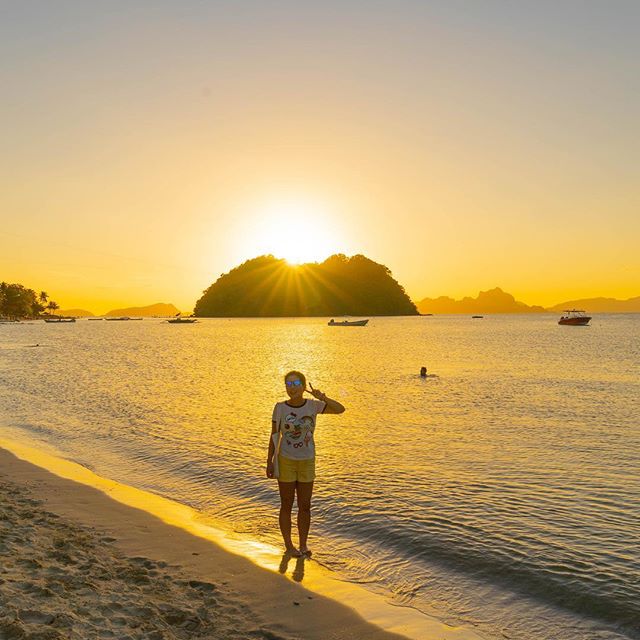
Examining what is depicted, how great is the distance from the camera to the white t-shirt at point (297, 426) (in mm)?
8289

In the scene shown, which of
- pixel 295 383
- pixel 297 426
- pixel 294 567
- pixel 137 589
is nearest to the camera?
pixel 137 589

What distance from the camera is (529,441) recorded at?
2005 cm

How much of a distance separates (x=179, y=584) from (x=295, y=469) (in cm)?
232

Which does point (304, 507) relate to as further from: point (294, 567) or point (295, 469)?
point (294, 567)

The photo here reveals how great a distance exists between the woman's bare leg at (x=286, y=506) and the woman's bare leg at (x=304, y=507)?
0.13 metres

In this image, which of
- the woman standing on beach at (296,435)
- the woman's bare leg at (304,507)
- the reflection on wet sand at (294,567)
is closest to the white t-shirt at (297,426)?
the woman standing on beach at (296,435)

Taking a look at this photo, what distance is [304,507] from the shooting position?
8820 millimetres

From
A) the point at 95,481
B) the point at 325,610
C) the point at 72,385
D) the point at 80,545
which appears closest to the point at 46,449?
the point at 95,481

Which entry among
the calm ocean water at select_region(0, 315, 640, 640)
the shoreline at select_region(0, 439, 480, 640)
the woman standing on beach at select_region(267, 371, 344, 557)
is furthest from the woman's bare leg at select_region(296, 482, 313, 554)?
the calm ocean water at select_region(0, 315, 640, 640)

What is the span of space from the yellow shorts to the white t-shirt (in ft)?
0.29

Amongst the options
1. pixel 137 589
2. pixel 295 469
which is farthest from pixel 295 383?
pixel 137 589

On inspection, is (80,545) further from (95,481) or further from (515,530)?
(515,530)

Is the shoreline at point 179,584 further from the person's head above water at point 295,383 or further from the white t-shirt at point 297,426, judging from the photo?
the person's head above water at point 295,383

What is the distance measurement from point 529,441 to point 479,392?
15.5 meters
